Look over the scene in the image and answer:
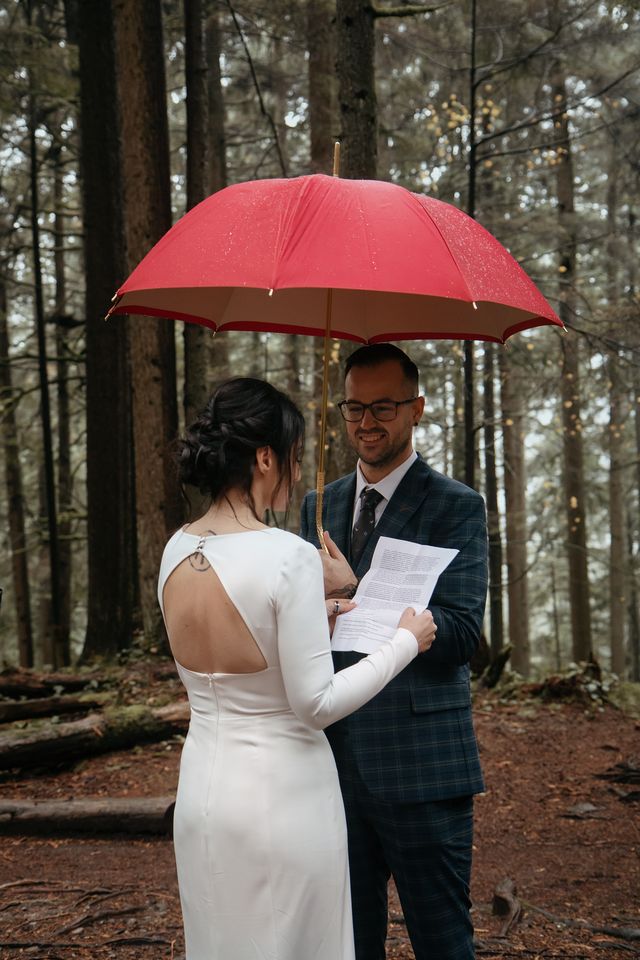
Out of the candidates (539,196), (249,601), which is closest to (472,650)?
(249,601)

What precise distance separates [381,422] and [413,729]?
1.07 m

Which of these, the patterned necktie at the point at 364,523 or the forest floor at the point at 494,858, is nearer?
the patterned necktie at the point at 364,523

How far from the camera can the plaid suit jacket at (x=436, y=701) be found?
2.88 metres

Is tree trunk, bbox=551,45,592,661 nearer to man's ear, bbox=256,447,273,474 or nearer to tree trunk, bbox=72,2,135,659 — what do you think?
tree trunk, bbox=72,2,135,659

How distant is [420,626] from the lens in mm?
2635

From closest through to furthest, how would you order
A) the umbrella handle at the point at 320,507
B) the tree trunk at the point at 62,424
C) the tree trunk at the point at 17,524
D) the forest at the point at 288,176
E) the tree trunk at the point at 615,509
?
the umbrella handle at the point at 320,507 → the forest at the point at 288,176 → the tree trunk at the point at 62,424 → the tree trunk at the point at 17,524 → the tree trunk at the point at 615,509

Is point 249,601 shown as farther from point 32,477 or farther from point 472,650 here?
point 32,477

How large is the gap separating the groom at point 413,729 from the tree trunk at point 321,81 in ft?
27.1

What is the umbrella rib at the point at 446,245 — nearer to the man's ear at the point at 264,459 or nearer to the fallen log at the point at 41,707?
the man's ear at the point at 264,459

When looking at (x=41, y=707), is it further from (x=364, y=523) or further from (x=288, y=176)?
(x=288, y=176)

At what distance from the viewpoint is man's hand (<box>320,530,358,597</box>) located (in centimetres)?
295

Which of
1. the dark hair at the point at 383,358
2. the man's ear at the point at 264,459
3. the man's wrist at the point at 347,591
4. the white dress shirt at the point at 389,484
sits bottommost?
the man's wrist at the point at 347,591

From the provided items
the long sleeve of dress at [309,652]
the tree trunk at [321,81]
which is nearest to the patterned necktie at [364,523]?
the long sleeve of dress at [309,652]

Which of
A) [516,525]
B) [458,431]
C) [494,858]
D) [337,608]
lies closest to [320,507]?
[337,608]
